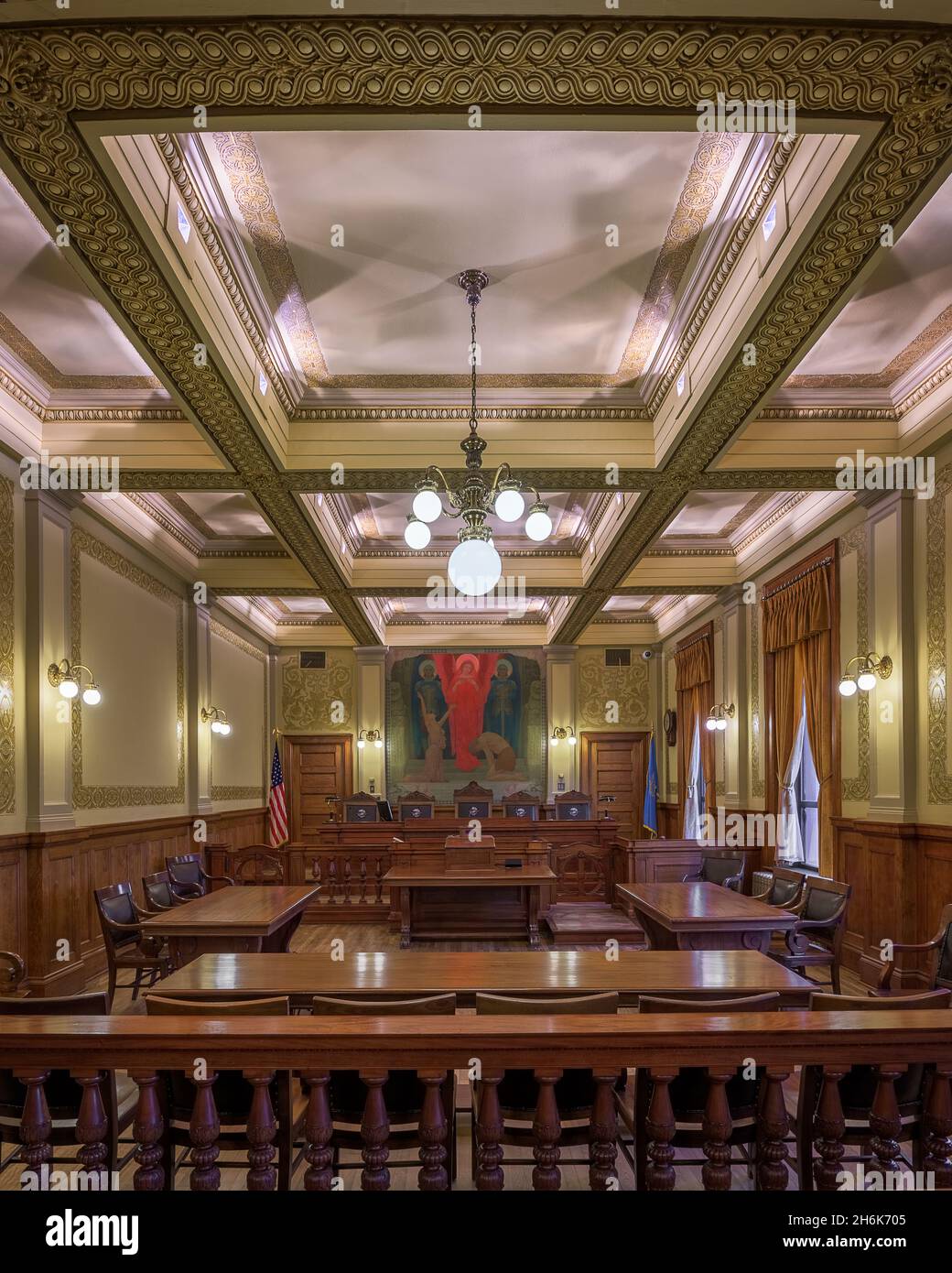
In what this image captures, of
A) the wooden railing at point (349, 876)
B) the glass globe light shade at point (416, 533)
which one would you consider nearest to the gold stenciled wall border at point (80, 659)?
the wooden railing at point (349, 876)

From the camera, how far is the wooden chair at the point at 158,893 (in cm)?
694

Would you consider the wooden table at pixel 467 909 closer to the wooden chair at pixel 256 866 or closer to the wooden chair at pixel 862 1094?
the wooden chair at pixel 256 866

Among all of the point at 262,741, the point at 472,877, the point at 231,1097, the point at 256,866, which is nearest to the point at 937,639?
the point at 472,877

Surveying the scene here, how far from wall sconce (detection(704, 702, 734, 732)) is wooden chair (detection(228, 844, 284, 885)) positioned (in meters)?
5.43

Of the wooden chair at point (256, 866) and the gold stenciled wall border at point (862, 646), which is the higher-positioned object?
the gold stenciled wall border at point (862, 646)

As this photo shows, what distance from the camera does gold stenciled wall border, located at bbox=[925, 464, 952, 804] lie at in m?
6.25

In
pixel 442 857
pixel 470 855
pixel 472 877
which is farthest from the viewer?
pixel 442 857

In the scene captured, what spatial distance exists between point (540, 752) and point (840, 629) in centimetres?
799

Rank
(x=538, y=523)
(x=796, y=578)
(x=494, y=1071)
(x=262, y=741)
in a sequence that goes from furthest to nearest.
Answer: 1. (x=262, y=741)
2. (x=796, y=578)
3. (x=538, y=523)
4. (x=494, y=1071)

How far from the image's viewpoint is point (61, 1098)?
2572 millimetres

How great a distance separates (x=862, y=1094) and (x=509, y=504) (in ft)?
10.2

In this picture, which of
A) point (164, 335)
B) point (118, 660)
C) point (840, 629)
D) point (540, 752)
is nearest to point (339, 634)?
point (540, 752)

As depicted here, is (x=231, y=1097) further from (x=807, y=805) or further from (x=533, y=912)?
(x=807, y=805)

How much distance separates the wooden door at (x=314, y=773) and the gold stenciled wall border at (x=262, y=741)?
70 centimetres
